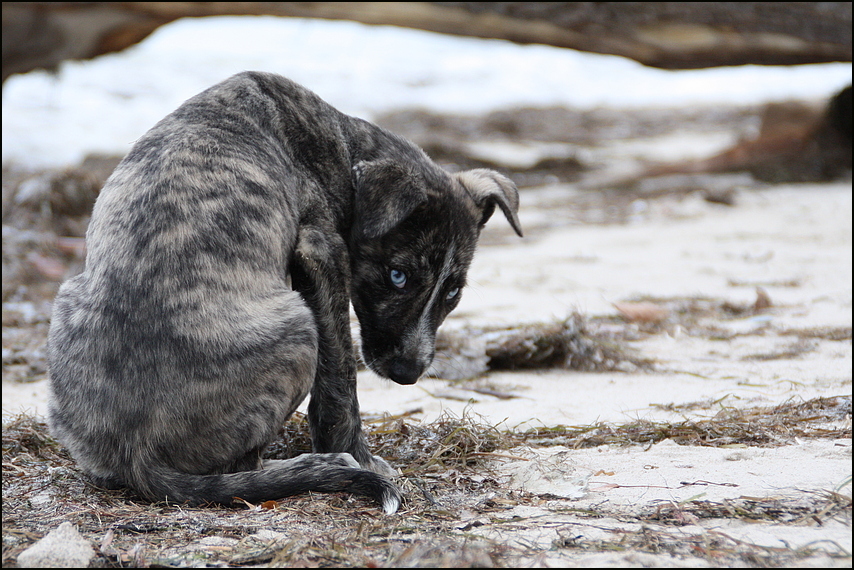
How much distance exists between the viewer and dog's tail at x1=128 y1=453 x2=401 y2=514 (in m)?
2.99

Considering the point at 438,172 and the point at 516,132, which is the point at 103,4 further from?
the point at 516,132

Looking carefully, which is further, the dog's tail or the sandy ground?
the dog's tail

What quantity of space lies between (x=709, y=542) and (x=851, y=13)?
11.3 m

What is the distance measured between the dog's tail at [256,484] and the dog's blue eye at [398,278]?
1155 mm

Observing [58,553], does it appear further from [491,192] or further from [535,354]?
[535,354]

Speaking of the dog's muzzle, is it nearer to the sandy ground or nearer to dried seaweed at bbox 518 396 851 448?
the sandy ground

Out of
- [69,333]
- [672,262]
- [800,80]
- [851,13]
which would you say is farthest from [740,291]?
[800,80]

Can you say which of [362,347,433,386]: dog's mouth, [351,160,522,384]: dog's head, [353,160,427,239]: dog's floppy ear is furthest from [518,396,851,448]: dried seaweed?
[353,160,427,239]: dog's floppy ear

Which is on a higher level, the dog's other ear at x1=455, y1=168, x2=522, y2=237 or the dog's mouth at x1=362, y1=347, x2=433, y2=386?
the dog's other ear at x1=455, y1=168, x2=522, y2=237

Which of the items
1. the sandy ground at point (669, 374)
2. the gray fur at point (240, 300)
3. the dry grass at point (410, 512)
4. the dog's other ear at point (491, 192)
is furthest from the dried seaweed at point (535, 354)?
the gray fur at point (240, 300)

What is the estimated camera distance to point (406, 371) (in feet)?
12.7

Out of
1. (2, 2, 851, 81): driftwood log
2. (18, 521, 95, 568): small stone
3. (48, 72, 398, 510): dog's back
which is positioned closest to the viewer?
(18, 521, 95, 568): small stone

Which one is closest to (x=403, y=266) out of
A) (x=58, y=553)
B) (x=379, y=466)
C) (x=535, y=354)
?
(x=379, y=466)

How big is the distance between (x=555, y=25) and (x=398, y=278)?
792 centimetres
